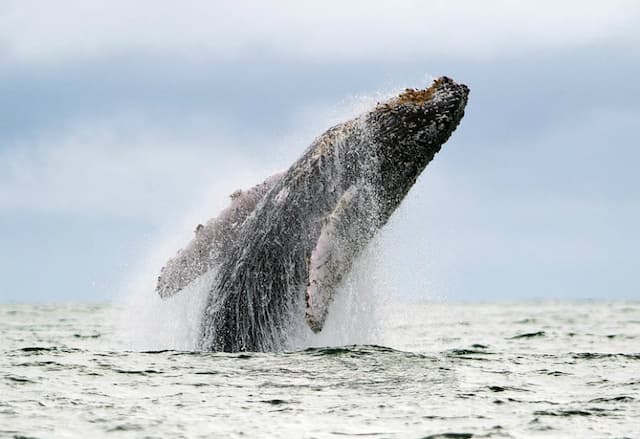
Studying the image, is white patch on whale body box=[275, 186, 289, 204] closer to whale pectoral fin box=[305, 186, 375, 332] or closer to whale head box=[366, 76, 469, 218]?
whale pectoral fin box=[305, 186, 375, 332]

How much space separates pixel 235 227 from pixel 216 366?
252cm

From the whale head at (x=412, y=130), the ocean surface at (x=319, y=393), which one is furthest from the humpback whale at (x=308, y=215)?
the ocean surface at (x=319, y=393)

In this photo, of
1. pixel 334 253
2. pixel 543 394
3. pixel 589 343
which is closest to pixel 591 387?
pixel 543 394

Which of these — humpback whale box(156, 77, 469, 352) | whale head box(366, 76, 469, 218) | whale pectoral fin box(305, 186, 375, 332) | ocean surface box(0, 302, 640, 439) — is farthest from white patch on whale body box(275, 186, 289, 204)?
ocean surface box(0, 302, 640, 439)

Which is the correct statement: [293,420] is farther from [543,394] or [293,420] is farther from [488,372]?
[488,372]

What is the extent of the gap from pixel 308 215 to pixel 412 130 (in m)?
1.82

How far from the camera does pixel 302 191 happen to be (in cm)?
1325

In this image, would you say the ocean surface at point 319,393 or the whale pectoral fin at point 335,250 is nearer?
the ocean surface at point 319,393

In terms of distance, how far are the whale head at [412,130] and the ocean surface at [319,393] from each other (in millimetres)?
1756

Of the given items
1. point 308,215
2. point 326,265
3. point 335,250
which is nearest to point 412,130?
point 308,215

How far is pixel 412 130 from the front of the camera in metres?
13.4

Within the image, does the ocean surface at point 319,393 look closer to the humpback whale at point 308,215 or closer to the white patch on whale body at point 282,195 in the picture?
the humpback whale at point 308,215

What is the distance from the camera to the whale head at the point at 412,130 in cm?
1341

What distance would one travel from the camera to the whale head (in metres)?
13.4
